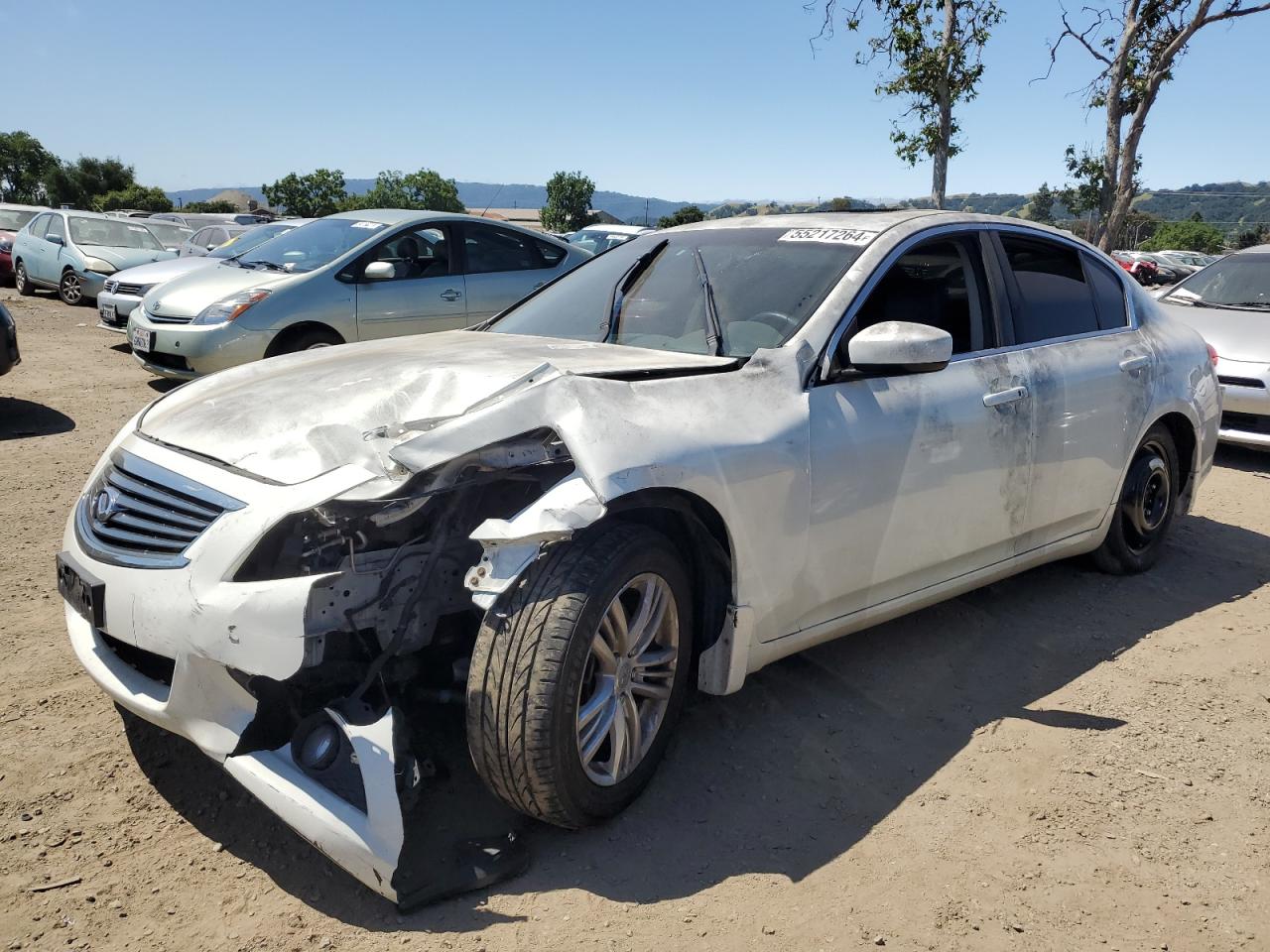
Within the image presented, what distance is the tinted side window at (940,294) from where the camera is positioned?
3.48 meters

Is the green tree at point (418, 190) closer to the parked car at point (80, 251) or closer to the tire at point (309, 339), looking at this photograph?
the parked car at point (80, 251)

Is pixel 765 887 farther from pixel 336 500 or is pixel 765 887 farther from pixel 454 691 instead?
pixel 336 500

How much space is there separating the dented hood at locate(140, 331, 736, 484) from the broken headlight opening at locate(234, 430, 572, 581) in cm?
12

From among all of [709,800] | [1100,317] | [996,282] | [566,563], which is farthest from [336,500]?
[1100,317]

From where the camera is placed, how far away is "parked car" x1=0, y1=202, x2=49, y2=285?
17.2m

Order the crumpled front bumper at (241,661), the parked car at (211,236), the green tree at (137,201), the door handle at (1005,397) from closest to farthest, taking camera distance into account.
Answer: the crumpled front bumper at (241,661)
the door handle at (1005,397)
the parked car at (211,236)
the green tree at (137,201)

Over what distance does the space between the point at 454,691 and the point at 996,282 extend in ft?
8.84

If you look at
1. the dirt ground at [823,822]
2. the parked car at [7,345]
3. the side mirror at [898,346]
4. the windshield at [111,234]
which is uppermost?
the windshield at [111,234]

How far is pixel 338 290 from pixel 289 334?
0.53 meters

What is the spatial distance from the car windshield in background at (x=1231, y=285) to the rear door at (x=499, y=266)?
18.6 feet

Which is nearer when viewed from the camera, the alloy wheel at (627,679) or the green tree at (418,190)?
the alloy wheel at (627,679)

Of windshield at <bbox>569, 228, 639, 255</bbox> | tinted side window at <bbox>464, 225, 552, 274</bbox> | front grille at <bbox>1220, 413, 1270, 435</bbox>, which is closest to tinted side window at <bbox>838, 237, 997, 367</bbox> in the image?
front grille at <bbox>1220, 413, 1270, 435</bbox>

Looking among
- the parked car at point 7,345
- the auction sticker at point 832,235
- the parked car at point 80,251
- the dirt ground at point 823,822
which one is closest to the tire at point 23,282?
the parked car at point 80,251

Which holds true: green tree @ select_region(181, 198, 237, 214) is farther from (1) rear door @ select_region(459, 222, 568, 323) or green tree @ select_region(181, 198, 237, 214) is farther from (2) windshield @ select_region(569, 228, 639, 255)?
(1) rear door @ select_region(459, 222, 568, 323)
